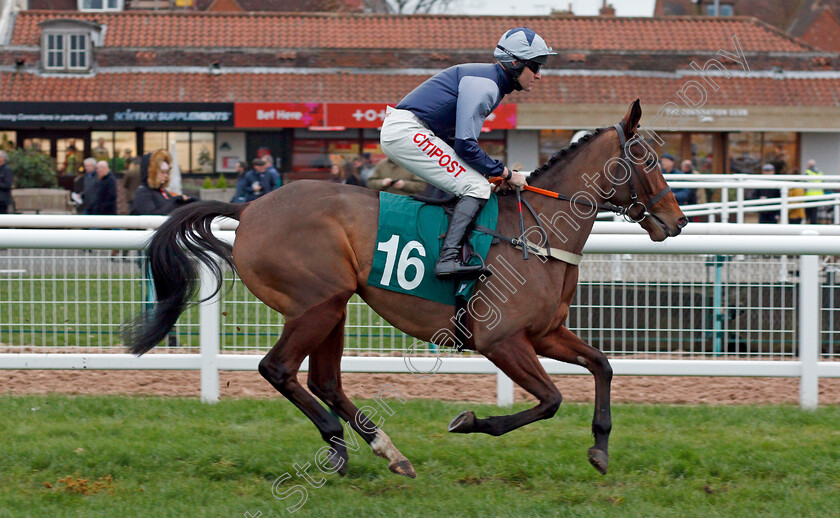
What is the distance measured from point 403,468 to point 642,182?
1647 millimetres

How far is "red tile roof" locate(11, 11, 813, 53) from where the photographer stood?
27344mm

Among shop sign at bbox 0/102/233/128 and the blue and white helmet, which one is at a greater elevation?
shop sign at bbox 0/102/233/128

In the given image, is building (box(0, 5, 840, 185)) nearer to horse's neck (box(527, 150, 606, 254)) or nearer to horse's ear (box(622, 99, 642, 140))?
horse's neck (box(527, 150, 606, 254))

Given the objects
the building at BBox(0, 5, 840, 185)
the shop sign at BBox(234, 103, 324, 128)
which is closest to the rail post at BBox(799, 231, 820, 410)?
the building at BBox(0, 5, 840, 185)

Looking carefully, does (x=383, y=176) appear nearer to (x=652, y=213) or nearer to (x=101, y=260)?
(x=101, y=260)

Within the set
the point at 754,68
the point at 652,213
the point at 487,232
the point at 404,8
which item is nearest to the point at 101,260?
the point at 487,232

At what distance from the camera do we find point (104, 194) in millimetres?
11547

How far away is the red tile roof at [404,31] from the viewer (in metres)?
27.3

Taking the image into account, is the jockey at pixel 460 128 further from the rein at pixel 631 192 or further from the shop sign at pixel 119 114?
the shop sign at pixel 119 114

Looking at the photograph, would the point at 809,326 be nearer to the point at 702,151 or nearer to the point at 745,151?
the point at 702,151

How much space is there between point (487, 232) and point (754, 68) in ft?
81.0

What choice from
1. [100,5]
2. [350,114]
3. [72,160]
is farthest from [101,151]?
[100,5]

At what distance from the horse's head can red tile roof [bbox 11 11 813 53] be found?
23174 mm

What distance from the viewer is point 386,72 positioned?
26.5 metres
